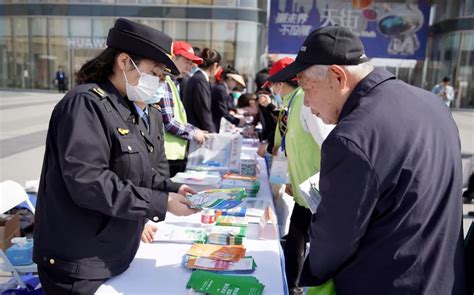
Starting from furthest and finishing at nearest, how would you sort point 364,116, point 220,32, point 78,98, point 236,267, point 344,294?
1. point 220,32
2. point 236,267
3. point 78,98
4. point 344,294
5. point 364,116

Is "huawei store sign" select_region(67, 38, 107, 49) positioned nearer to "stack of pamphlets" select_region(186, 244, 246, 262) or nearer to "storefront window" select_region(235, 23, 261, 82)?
"storefront window" select_region(235, 23, 261, 82)

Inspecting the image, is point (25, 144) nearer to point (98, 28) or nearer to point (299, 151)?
point (299, 151)

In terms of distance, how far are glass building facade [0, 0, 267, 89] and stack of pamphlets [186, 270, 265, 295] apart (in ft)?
54.5

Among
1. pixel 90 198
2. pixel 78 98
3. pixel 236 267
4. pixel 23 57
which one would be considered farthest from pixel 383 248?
pixel 23 57

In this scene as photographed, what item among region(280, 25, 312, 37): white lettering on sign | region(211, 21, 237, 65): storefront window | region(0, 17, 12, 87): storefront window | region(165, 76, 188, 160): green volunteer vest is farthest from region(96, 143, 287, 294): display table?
region(0, 17, 12, 87): storefront window

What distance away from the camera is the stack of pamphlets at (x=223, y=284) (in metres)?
1.37

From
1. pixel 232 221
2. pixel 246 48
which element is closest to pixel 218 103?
pixel 232 221

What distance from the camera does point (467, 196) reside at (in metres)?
5.02

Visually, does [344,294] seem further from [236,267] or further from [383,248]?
[236,267]

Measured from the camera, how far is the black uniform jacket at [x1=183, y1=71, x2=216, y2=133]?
3682 mm

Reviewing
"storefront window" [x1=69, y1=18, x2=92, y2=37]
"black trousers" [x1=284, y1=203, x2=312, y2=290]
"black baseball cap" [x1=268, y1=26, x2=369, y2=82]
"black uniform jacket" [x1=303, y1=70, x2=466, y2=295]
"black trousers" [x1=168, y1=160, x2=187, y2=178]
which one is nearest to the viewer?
"black uniform jacket" [x1=303, y1=70, x2=466, y2=295]

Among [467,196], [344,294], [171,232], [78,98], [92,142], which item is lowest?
[467,196]

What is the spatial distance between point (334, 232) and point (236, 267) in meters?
0.58

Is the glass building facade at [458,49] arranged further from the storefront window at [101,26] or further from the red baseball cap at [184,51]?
the red baseball cap at [184,51]
